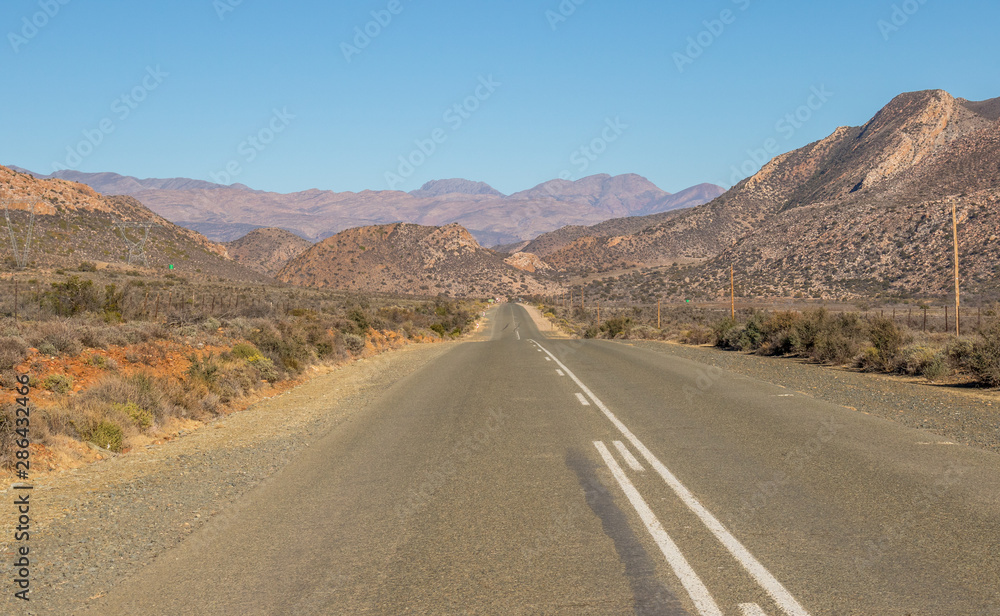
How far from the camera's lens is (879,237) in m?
72.6

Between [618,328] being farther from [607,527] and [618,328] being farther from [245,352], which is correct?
[607,527]

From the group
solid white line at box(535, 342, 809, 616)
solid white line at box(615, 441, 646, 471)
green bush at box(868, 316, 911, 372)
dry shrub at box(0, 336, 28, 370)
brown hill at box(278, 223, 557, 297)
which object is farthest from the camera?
brown hill at box(278, 223, 557, 297)

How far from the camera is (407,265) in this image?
129875mm

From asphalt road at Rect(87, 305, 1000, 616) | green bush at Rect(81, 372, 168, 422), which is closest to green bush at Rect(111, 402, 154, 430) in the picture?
green bush at Rect(81, 372, 168, 422)

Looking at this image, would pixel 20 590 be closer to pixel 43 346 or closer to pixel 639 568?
pixel 639 568

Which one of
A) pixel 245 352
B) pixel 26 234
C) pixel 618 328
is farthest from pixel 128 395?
pixel 26 234

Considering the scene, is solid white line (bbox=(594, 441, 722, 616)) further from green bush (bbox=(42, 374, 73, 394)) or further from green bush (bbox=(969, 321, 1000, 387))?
green bush (bbox=(969, 321, 1000, 387))

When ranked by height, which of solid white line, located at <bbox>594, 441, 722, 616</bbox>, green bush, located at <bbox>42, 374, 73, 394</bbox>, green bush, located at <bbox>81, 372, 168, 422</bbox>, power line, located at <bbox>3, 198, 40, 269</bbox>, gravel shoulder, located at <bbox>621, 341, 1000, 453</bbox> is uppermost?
power line, located at <bbox>3, 198, 40, 269</bbox>

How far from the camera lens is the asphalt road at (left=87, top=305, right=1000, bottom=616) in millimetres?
4043

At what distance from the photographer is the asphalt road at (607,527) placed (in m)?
4.04

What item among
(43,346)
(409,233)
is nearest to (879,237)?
(43,346)

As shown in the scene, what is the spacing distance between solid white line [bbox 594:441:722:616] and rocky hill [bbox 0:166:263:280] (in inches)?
2513

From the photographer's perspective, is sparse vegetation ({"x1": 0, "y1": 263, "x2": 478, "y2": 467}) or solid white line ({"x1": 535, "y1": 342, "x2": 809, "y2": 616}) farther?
sparse vegetation ({"x1": 0, "y1": 263, "x2": 478, "y2": 467})

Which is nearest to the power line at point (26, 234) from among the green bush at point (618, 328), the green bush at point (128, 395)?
the green bush at point (618, 328)
